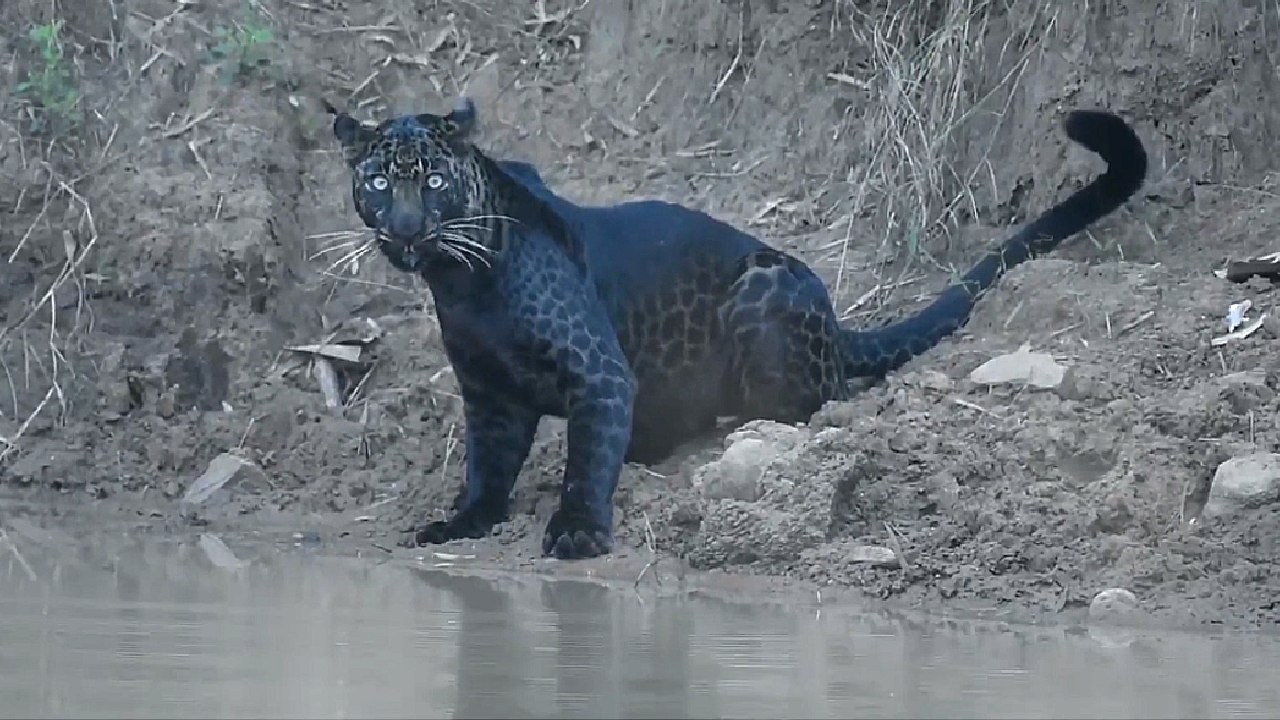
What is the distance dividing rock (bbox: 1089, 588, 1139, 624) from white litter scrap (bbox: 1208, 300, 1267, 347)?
179 cm

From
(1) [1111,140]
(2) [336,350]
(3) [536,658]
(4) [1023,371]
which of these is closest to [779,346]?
(4) [1023,371]

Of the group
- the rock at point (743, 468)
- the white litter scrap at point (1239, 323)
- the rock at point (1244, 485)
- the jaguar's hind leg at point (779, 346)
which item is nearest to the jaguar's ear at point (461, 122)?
the jaguar's hind leg at point (779, 346)

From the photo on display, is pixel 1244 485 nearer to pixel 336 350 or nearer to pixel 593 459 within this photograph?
pixel 593 459

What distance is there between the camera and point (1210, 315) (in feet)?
22.8

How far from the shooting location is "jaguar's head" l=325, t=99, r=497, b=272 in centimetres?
660

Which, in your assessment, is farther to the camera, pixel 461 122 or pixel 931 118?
pixel 931 118

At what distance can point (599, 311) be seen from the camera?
6977 millimetres

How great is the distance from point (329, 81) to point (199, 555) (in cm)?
377

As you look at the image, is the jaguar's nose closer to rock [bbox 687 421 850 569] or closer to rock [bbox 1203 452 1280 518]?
rock [bbox 687 421 850 569]

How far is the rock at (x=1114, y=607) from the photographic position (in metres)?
5.04

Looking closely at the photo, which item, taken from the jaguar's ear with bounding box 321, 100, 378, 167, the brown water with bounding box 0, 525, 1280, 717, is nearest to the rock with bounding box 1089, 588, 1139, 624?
the brown water with bounding box 0, 525, 1280, 717

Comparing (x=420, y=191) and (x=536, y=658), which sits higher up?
(x=420, y=191)

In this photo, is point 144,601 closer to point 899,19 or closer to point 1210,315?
point 1210,315

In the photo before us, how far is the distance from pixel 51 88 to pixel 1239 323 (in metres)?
5.28
